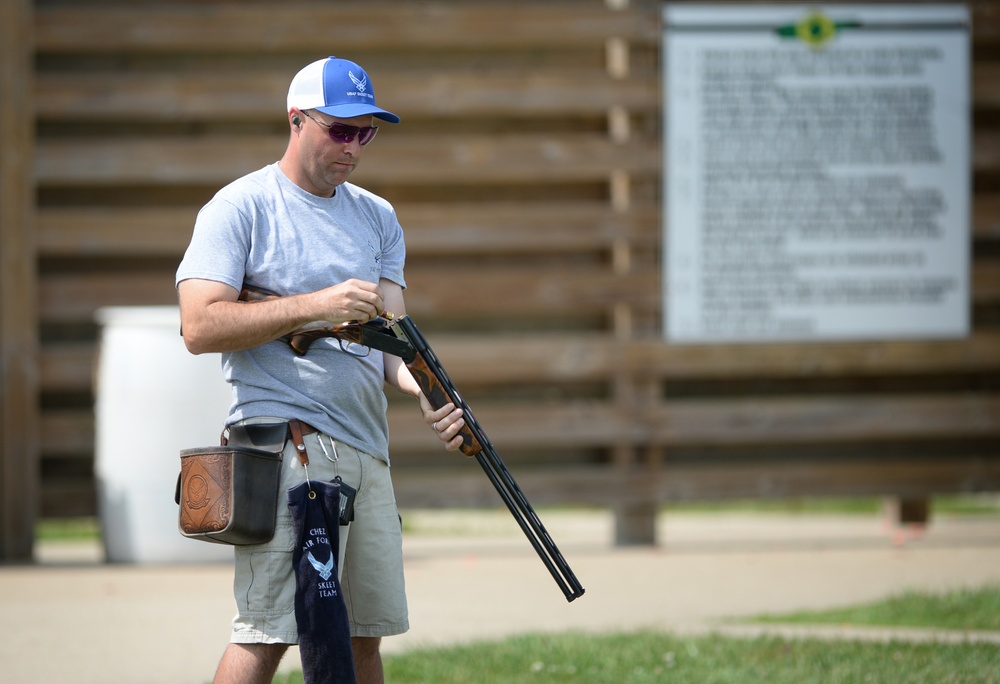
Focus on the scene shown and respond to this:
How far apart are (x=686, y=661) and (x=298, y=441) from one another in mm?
2108

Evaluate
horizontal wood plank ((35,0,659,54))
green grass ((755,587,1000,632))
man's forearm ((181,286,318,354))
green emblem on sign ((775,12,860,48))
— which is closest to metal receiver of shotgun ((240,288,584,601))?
man's forearm ((181,286,318,354))

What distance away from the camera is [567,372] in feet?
27.7

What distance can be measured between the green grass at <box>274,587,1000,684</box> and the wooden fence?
9.83 ft

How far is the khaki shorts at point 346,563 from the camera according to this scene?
3430mm

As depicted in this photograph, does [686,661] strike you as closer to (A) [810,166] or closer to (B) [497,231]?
(B) [497,231]

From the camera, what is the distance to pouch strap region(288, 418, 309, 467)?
11.4 ft

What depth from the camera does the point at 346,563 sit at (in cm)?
362

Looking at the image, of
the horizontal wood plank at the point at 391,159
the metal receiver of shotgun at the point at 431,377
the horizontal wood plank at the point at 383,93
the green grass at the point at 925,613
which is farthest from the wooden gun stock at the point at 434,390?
the horizontal wood plank at the point at 383,93

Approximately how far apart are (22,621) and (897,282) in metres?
5.23

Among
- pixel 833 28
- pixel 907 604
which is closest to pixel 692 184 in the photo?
pixel 833 28

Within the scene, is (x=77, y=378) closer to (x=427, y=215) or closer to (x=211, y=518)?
(x=427, y=215)

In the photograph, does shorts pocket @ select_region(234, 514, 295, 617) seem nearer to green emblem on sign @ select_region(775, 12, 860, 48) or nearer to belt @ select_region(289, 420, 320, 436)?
belt @ select_region(289, 420, 320, 436)

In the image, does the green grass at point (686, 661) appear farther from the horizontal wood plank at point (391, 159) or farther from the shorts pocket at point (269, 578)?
the horizontal wood plank at point (391, 159)

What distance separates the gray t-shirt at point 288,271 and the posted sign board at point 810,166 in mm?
5102
